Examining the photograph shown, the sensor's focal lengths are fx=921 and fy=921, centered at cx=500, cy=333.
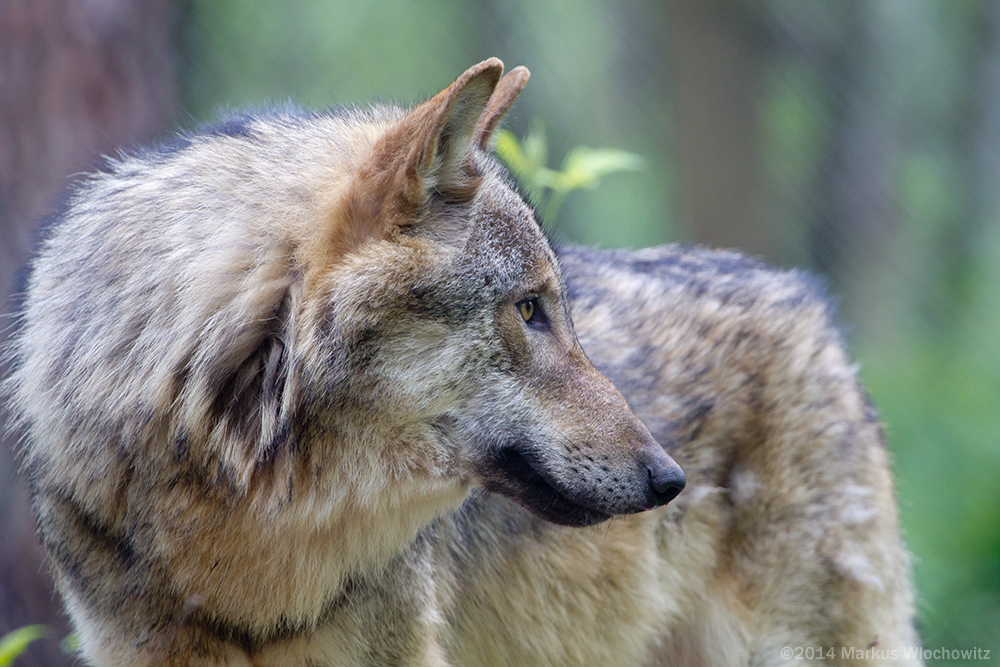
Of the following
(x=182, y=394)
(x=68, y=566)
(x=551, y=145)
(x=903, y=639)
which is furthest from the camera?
(x=551, y=145)

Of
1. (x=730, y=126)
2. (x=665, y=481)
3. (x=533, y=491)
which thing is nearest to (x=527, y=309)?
(x=533, y=491)

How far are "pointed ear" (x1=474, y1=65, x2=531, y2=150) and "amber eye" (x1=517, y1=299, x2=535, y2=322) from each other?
1.92 feet

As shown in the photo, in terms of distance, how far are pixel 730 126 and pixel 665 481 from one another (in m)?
6.97

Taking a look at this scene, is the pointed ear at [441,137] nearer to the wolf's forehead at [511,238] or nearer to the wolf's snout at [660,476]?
the wolf's forehead at [511,238]

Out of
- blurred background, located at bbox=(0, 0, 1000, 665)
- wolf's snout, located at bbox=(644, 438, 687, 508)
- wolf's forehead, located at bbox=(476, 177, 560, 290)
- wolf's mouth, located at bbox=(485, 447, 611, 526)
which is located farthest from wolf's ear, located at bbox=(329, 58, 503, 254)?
blurred background, located at bbox=(0, 0, 1000, 665)

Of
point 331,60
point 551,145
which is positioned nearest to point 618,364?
point 551,145

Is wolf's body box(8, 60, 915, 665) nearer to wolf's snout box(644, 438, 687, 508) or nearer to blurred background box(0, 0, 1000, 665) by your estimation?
wolf's snout box(644, 438, 687, 508)

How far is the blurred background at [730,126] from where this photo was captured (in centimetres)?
539

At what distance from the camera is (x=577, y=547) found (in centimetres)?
374

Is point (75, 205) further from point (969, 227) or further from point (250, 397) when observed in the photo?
point (969, 227)

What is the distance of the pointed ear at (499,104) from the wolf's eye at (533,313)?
59 cm

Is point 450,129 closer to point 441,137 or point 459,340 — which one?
point 441,137

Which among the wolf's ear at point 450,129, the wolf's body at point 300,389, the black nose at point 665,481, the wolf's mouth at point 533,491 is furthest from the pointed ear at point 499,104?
the black nose at point 665,481

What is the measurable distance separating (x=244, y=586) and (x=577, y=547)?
4.74 feet
